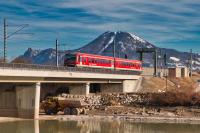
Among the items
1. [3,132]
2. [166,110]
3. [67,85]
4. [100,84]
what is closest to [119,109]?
[166,110]

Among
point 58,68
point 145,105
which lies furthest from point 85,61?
point 58,68

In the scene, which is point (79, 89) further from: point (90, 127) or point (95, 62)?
point (90, 127)

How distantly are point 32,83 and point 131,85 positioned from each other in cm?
3745

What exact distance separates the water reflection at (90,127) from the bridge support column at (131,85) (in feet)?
106

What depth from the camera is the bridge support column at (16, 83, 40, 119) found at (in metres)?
66.2

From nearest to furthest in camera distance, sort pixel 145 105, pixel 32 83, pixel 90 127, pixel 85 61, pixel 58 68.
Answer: pixel 90 127
pixel 32 83
pixel 58 68
pixel 145 105
pixel 85 61

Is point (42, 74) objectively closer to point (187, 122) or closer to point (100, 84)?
point (187, 122)

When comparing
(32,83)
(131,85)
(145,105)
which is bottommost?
(145,105)

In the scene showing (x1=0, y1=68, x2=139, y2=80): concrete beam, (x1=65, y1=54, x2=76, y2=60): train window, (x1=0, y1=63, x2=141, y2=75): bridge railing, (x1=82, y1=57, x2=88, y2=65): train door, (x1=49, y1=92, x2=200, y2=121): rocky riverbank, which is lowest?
(x1=49, y1=92, x2=200, y2=121): rocky riverbank

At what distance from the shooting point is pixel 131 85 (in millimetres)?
101062

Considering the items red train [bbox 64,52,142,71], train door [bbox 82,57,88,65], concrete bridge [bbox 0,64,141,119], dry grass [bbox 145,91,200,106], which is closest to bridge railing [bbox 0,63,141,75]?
concrete bridge [bbox 0,64,141,119]

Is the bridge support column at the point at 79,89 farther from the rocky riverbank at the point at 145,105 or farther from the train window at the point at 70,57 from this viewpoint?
the train window at the point at 70,57

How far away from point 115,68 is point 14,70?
37575mm

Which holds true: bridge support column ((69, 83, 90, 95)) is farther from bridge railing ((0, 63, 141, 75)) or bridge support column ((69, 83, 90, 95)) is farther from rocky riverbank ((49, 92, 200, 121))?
bridge railing ((0, 63, 141, 75))
